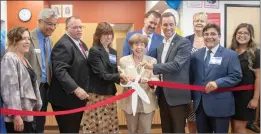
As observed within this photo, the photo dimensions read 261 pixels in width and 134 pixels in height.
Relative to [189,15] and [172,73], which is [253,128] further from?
[172,73]

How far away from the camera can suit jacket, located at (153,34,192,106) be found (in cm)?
287

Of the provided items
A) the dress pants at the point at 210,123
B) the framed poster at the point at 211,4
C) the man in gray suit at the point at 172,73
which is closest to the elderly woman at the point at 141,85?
the man in gray suit at the point at 172,73

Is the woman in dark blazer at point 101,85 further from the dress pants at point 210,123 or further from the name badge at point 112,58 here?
the dress pants at point 210,123

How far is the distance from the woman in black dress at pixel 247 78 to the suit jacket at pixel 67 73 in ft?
5.12

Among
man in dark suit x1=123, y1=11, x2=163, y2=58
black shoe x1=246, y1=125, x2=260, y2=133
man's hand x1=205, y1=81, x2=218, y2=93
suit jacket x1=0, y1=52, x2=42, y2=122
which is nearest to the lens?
suit jacket x1=0, y1=52, x2=42, y2=122

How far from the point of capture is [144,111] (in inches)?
117

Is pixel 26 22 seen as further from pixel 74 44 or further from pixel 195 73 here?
pixel 195 73

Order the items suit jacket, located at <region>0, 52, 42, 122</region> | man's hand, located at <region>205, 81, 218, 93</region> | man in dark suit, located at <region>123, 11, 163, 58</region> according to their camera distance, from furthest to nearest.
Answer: man in dark suit, located at <region>123, 11, 163, 58</region> → man's hand, located at <region>205, 81, 218, 93</region> → suit jacket, located at <region>0, 52, 42, 122</region>

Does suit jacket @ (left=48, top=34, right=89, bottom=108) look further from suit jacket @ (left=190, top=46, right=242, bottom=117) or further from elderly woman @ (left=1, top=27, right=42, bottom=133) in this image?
suit jacket @ (left=190, top=46, right=242, bottom=117)

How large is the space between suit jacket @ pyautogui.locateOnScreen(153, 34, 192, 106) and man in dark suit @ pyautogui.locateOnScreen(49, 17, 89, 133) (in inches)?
29.7

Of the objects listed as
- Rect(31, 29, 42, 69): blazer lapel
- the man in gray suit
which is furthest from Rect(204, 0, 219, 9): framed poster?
Rect(31, 29, 42, 69): blazer lapel

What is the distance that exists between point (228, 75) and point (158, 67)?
67 centimetres

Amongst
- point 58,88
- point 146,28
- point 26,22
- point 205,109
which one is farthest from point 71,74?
point 26,22

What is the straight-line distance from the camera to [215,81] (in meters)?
2.77
